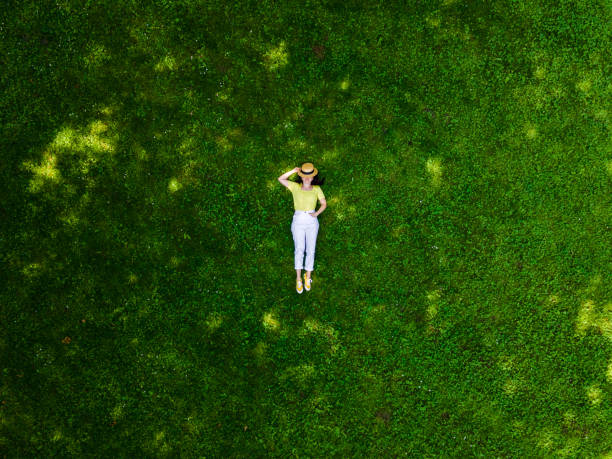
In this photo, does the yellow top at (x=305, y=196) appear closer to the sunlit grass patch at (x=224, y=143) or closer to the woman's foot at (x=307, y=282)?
the woman's foot at (x=307, y=282)

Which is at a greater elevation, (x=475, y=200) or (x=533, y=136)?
(x=533, y=136)

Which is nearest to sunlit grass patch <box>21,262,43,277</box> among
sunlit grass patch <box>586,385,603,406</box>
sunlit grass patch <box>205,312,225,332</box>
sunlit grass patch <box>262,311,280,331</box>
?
sunlit grass patch <box>205,312,225,332</box>

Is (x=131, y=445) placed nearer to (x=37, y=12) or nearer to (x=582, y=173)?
(x=37, y=12)

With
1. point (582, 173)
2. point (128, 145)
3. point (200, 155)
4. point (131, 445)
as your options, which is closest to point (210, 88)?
point (200, 155)

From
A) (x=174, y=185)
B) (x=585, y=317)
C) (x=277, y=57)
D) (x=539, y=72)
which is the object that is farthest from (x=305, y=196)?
(x=585, y=317)

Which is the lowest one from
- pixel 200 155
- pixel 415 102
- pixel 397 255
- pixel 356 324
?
pixel 356 324

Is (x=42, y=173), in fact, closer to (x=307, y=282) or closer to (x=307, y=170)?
(x=307, y=170)
